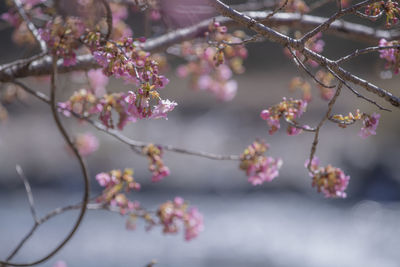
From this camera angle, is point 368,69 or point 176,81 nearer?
point 368,69

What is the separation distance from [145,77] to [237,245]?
130 inches

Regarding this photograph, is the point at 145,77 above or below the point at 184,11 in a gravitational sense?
below

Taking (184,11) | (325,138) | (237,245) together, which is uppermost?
(184,11)

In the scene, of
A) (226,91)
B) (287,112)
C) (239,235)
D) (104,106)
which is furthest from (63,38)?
(239,235)

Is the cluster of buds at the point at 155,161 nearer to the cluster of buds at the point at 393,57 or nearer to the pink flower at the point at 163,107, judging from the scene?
the pink flower at the point at 163,107

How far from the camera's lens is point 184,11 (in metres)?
1.57

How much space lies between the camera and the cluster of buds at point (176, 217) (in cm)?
157

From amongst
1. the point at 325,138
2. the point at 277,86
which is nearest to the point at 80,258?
the point at 325,138

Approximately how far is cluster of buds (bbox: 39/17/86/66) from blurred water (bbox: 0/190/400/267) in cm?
290

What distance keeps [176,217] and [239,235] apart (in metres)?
2.75

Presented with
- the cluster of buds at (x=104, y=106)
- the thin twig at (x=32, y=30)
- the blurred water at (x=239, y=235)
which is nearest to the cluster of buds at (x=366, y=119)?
the cluster of buds at (x=104, y=106)

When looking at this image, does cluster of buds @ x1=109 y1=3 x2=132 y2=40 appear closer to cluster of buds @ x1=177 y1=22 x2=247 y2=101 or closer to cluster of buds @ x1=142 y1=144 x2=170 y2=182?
cluster of buds @ x1=177 y1=22 x2=247 y2=101

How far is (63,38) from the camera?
1.14 meters

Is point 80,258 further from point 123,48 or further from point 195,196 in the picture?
point 123,48
